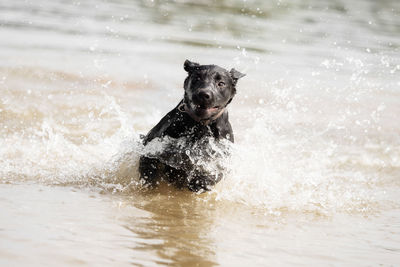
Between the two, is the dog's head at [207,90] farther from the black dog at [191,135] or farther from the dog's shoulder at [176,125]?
the dog's shoulder at [176,125]

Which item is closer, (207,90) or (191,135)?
(207,90)

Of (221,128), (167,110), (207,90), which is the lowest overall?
(167,110)

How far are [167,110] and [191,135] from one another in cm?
483

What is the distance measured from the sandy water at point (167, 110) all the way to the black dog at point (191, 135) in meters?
0.20

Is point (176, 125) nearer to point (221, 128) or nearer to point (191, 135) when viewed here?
point (191, 135)

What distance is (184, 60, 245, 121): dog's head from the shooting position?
597 centimetres

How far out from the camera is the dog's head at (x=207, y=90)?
5.97m

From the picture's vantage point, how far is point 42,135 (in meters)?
8.80

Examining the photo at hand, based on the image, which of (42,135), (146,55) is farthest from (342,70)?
(42,135)

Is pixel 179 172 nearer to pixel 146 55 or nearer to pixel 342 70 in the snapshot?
pixel 146 55

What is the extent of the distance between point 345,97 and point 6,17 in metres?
10.7

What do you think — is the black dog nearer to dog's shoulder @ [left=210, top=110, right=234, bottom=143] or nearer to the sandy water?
dog's shoulder @ [left=210, top=110, right=234, bottom=143]

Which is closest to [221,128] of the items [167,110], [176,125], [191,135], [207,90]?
[191,135]

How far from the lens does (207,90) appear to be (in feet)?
19.6
